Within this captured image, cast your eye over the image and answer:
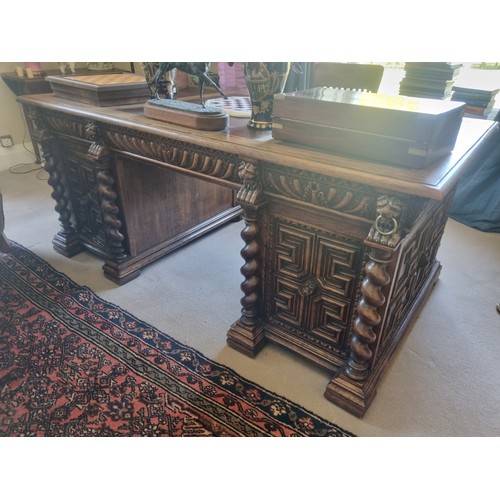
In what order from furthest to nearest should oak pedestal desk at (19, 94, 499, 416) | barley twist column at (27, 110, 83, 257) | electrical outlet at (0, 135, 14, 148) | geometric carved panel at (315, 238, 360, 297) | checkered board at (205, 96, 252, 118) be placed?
1. electrical outlet at (0, 135, 14, 148)
2. barley twist column at (27, 110, 83, 257)
3. checkered board at (205, 96, 252, 118)
4. geometric carved panel at (315, 238, 360, 297)
5. oak pedestal desk at (19, 94, 499, 416)

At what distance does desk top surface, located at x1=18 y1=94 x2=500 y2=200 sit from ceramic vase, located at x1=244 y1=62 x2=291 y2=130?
0.08 m

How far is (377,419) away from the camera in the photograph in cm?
142

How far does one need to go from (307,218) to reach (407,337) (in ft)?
2.84

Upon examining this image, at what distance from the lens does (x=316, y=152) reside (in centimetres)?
122

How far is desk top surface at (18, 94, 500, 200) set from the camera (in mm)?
1039

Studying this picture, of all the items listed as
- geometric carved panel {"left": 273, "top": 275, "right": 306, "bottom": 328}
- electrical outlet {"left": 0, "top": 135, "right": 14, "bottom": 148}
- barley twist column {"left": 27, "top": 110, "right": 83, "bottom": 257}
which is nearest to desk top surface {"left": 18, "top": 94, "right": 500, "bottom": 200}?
barley twist column {"left": 27, "top": 110, "right": 83, "bottom": 257}

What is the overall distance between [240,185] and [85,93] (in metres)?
1.01

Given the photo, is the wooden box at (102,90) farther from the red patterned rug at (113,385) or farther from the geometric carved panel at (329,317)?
the geometric carved panel at (329,317)

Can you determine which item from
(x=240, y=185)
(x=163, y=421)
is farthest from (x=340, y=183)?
(x=163, y=421)

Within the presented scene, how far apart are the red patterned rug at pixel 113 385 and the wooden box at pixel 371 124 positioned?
955 millimetres

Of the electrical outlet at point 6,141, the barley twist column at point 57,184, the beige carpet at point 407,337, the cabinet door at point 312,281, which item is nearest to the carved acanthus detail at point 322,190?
the cabinet door at point 312,281

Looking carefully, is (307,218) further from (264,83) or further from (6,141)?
(6,141)

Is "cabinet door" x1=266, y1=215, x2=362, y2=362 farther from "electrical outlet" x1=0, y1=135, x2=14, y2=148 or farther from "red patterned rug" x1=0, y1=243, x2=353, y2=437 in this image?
"electrical outlet" x1=0, y1=135, x2=14, y2=148

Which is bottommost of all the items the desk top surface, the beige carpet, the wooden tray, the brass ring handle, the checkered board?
the beige carpet
